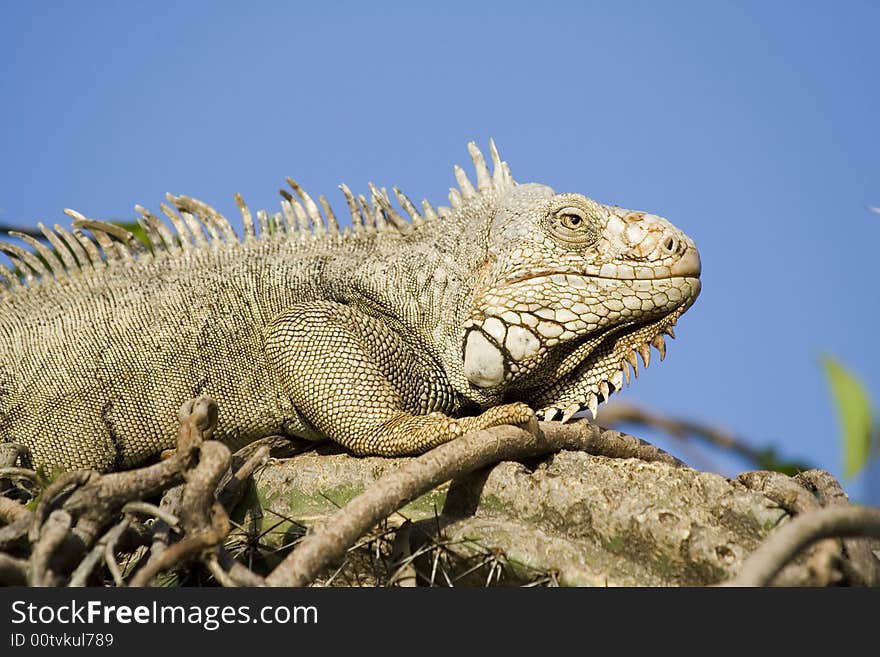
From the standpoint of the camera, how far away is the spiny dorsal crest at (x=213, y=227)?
7.54 m

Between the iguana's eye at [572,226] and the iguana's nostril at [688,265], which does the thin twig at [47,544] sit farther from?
the iguana's nostril at [688,265]

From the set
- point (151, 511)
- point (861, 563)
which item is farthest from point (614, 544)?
point (151, 511)

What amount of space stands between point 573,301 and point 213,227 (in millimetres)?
2822

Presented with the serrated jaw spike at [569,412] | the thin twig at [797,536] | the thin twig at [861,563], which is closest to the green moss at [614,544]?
the thin twig at [861,563]

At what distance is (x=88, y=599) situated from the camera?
14.1 ft

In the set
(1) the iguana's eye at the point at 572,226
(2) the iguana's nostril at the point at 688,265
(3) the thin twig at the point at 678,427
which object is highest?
(1) the iguana's eye at the point at 572,226

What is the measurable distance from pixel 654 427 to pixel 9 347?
5.25 meters

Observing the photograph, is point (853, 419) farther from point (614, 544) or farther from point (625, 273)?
point (625, 273)

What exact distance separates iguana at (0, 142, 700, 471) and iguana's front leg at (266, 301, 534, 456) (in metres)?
0.01

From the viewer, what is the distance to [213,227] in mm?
7656

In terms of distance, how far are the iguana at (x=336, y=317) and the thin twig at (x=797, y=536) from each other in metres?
2.72

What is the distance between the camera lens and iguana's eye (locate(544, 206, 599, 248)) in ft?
22.0

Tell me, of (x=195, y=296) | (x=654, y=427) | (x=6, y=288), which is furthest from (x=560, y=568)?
(x=6, y=288)

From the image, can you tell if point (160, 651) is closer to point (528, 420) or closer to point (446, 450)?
point (446, 450)
